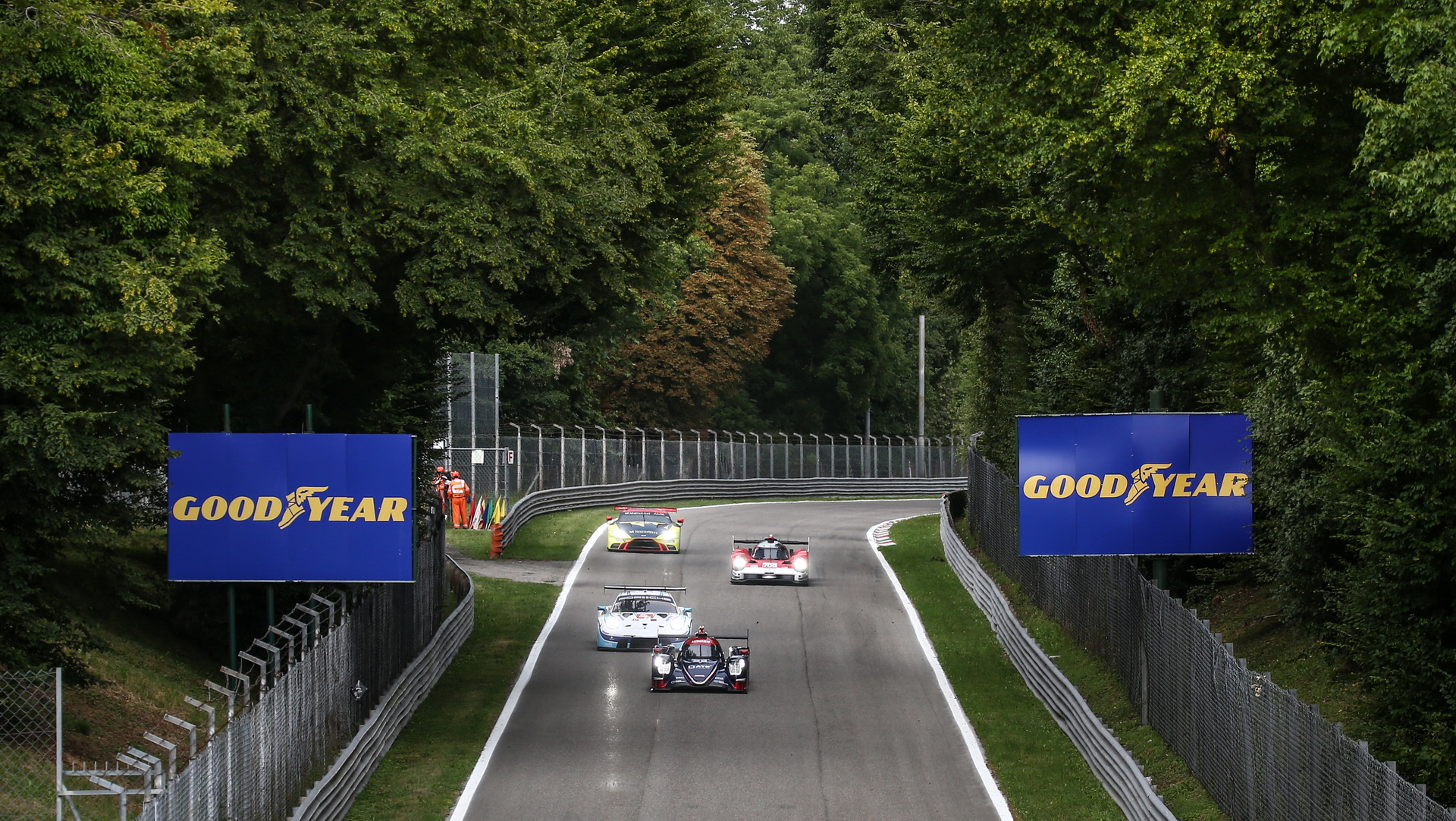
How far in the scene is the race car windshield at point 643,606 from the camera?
2586cm

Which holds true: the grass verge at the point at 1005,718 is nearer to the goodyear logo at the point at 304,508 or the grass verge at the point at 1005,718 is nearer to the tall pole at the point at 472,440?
the goodyear logo at the point at 304,508

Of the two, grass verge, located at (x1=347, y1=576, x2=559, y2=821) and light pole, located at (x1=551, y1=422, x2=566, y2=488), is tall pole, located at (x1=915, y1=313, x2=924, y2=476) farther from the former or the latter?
grass verge, located at (x1=347, y1=576, x2=559, y2=821)

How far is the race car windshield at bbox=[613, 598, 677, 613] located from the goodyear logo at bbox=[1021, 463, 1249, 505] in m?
9.13

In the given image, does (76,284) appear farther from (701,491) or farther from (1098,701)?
(701,491)

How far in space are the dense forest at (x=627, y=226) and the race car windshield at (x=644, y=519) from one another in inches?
340

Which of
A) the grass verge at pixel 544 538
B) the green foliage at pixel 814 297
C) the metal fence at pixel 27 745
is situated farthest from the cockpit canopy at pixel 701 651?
the green foliage at pixel 814 297

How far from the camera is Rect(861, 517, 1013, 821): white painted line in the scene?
55.7 feet

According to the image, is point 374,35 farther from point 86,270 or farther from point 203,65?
point 86,270

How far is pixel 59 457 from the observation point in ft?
42.8

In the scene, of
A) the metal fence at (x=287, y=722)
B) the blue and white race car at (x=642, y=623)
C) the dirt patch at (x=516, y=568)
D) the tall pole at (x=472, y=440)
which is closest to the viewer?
the metal fence at (x=287, y=722)

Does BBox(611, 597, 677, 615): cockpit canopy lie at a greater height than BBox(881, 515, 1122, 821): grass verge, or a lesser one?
greater

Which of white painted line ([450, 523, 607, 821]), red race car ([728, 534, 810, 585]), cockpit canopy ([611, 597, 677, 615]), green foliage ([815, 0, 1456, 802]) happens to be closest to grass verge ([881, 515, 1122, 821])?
red race car ([728, 534, 810, 585])

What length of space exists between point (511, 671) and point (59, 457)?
39.5 feet

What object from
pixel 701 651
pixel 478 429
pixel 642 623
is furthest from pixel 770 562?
pixel 478 429
